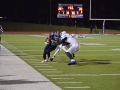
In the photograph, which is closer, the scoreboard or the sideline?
the sideline

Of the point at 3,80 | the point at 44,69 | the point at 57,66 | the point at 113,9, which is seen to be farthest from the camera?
the point at 113,9

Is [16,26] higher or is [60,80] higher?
[60,80]

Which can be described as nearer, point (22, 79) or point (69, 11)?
point (22, 79)

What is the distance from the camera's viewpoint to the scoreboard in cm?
4494

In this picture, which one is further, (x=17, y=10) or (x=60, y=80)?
(x=17, y=10)

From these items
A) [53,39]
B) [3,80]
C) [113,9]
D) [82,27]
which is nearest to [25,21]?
[82,27]

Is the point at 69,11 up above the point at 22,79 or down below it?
below

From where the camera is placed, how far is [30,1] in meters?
75.6

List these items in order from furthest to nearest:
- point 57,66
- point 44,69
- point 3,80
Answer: point 57,66 → point 44,69 → point 3,80

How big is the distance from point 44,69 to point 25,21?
61832 millimetres

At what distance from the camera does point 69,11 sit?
4538 cm

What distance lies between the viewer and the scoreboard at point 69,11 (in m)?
44.9

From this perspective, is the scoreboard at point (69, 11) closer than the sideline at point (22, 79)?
No

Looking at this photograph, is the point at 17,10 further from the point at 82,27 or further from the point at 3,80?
the point at 3,80
